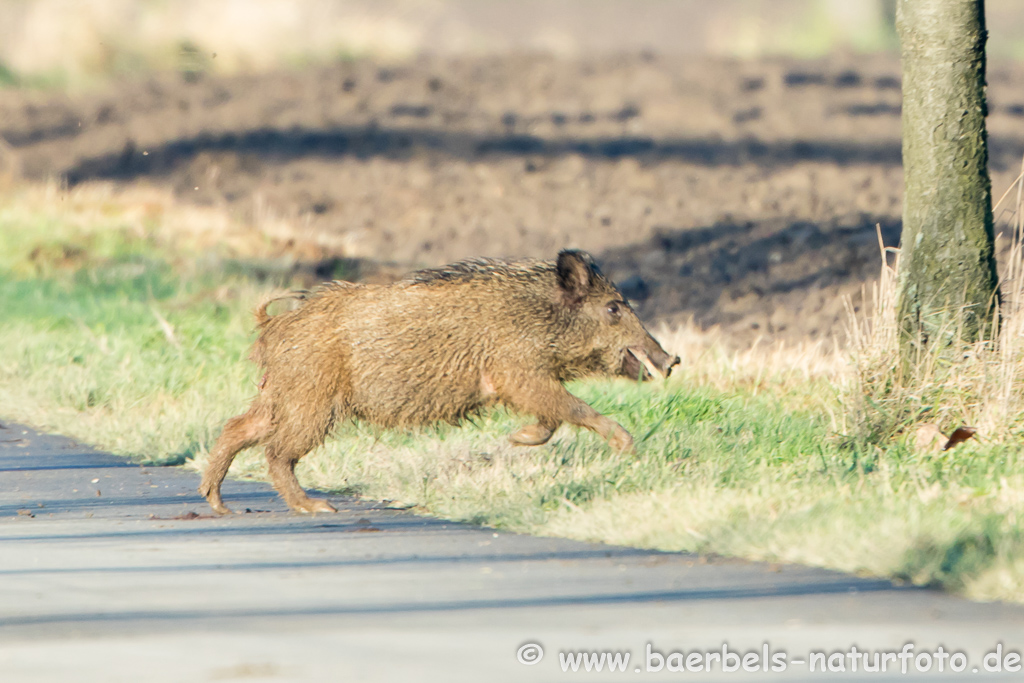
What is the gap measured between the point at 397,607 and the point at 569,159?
1370cm

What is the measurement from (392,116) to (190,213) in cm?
456

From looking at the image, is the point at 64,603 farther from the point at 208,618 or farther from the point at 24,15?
the point at 24,15

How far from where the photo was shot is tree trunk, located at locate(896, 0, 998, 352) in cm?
797

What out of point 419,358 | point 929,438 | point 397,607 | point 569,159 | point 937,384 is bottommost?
point 397,607

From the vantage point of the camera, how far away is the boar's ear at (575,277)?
732 centimetres

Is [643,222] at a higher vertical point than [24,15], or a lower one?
lower

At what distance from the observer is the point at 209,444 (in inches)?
340

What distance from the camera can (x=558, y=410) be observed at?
7.04 meters

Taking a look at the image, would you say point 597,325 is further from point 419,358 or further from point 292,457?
point 292,457

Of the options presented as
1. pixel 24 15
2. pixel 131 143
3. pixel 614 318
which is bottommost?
pixel 614 318

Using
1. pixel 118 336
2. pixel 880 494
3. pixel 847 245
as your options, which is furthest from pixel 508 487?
pixel 847 245

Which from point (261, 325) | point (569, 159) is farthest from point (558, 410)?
point (569, 159)

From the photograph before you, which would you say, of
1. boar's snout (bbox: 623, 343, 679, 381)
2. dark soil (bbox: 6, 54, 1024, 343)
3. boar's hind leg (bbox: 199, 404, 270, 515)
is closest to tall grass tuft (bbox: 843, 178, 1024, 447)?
boar's snout (bbox: 623, 343, 679, 381)

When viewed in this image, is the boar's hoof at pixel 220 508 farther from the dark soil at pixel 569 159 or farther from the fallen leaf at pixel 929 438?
the dark soil at pixel 569 159
